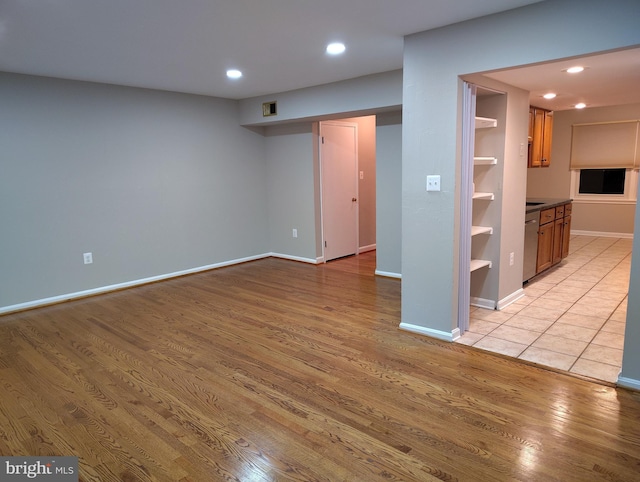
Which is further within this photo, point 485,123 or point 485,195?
point 485,195

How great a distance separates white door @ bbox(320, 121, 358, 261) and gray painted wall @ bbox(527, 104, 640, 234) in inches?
164

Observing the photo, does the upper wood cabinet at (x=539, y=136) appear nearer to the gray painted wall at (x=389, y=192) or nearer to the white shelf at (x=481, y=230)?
the gray painted wall at (x=389, y=192)

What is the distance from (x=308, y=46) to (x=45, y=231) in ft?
10.9

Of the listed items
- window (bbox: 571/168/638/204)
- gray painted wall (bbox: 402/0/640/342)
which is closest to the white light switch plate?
gray painted wall (bbox: 402/0/640/342)

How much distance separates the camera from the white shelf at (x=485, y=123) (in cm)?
359

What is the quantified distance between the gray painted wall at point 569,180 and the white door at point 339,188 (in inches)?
164

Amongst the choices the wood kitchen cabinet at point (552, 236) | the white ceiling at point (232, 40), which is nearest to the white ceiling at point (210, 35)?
the white ceiling at point (232, 40)

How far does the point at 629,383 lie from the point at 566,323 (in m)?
1.11

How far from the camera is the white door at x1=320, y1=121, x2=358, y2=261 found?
6.21 metres

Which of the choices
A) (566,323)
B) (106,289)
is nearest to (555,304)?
(566,323)

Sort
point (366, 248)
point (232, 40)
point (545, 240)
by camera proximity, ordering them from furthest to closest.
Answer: point (366, 248) < point (545, 240) < point (232, 40)

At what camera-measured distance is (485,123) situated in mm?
3699

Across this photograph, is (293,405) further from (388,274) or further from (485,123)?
(388,274)

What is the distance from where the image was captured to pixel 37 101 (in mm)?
4270
